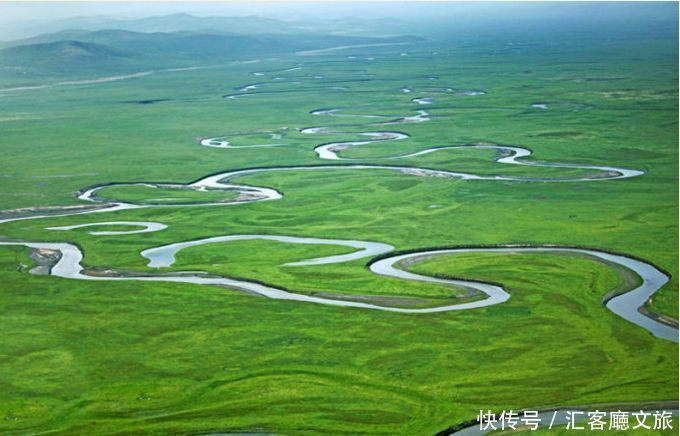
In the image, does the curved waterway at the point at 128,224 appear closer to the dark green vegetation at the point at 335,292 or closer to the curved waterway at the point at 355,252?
the curved waterway at the point at 355,252

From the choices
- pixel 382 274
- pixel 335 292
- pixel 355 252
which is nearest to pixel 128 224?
pixel 355 252

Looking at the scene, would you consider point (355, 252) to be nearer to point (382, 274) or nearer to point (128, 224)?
point (382, 274)

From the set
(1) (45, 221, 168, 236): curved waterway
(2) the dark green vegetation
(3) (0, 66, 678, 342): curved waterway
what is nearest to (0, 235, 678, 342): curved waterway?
(3) (0, 66, 678, 342): curved waterway

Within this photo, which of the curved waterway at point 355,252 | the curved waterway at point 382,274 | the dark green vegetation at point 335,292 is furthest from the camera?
the curved waterway at point 355,252

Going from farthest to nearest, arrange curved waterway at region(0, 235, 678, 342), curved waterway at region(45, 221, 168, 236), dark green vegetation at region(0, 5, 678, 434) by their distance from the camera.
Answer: curved waterway at region(45, 221, 168, 236) < curved waterway at region(0, 235, 678, 342) < dark green vegetation at region(0, 5, 678, 434)

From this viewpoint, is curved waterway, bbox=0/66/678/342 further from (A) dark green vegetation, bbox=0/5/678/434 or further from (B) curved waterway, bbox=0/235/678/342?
(A) dark green vegetation, bbox=0/5/678/434

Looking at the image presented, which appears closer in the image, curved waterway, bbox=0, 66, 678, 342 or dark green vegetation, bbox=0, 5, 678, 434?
dark green vegetation, bbox=0, 5, 678, 434

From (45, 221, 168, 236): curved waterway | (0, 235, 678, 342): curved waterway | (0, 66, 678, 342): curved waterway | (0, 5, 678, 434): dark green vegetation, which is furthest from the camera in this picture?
(45, 221, 168, 236): curved waterway

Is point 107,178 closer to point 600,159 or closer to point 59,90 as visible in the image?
point 600,159

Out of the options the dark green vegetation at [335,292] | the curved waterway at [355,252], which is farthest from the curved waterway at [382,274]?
the dark green vegetation at [335,292]
